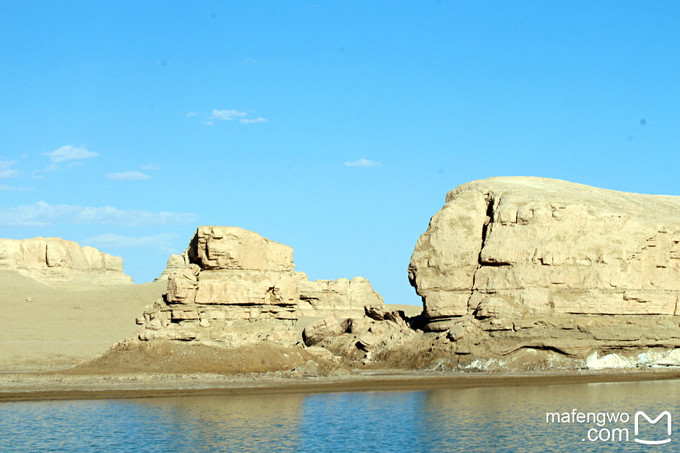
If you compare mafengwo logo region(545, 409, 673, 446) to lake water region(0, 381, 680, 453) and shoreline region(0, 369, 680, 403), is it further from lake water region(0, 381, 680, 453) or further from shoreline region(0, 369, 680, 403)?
shoreline region(0, 369, 680, 403)

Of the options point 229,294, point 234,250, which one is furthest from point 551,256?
point 229,294

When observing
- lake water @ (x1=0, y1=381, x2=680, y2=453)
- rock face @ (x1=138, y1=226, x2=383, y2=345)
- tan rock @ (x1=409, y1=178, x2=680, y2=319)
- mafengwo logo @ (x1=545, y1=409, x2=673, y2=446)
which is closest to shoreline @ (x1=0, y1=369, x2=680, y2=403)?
lake water @ (x1=0, y1=381, x2=680, y2=453)

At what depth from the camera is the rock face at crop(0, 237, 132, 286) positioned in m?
58.1

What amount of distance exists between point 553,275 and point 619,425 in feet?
39.6

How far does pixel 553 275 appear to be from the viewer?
97.1 ft

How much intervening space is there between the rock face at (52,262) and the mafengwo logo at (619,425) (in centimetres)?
4557

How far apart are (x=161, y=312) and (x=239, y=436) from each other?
9.47 meters

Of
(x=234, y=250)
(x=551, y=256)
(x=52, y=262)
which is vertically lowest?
(x=234, y=250)

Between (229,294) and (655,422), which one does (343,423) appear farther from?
(229,294)

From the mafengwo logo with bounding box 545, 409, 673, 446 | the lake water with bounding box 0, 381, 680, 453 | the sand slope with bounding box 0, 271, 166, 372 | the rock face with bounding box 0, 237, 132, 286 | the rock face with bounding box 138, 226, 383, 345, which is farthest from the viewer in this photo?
the rock face with bounding box 0, 237, 132, 286

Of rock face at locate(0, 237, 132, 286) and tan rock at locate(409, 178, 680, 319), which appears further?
rock face at locate(0, 237, 132, 286)

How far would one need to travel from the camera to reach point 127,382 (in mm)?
22406

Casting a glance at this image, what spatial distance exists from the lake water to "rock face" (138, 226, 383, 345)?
3.63 m

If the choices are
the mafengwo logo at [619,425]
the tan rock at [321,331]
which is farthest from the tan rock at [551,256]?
the mafengwo logo at [619,425]
